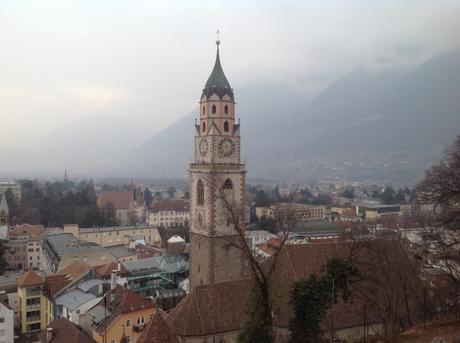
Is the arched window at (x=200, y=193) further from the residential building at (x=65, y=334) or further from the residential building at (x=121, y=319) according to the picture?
the residential building at (x=65, y=334)

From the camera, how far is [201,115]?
99.7 ft

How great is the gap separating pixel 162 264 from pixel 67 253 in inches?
515

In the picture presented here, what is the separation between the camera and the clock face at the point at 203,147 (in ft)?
96.9

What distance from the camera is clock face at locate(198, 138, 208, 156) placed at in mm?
29531

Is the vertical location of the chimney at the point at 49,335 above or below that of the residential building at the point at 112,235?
below

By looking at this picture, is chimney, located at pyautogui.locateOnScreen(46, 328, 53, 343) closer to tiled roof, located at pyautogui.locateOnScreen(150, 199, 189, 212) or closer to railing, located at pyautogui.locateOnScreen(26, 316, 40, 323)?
railing, located at pyautogui.locateOnScreen(26, 316, 40, 323)

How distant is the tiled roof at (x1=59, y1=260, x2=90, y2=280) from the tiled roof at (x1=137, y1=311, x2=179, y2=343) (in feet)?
64.7

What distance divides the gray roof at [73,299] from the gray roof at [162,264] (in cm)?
883

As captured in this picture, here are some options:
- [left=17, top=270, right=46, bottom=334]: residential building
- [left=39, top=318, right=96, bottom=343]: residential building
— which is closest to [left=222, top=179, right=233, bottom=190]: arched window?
[left=39, top=318, right=96, bottom=343]: residential building

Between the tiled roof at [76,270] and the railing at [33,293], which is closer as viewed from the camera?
the tiled roof at [76,270]

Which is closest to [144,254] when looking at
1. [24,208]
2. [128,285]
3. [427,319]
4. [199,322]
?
[128,285]

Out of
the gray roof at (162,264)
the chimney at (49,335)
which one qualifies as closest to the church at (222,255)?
the chimney at (49,335)

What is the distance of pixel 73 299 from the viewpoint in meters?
34.8

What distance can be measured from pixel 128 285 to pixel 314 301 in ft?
75.3
